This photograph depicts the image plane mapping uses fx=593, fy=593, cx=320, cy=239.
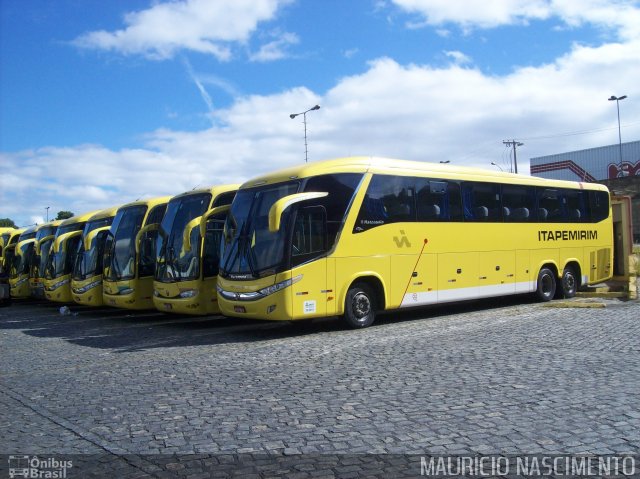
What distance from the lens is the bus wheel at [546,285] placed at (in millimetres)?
17825

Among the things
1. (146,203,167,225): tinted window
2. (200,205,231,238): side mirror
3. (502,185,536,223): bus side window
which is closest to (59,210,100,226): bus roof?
(146,203,167,225): tinted window

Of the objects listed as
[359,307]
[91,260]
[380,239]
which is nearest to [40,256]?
[91,260]

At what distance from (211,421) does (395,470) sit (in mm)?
2255

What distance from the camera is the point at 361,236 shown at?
1299 centimetres

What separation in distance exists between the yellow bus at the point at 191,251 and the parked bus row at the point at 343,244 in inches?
1.4

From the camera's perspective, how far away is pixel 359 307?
13117 millimetres

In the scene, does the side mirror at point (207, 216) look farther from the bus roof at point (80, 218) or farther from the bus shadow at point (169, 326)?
the bus roof at point (80, 218)

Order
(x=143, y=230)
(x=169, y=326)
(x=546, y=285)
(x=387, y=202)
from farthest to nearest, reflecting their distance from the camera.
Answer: (x=546, y=285), (x=143, y=230), (x=169, y=326), (x=387, y=202)

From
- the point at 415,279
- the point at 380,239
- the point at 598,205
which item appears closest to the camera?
the point at 380,239

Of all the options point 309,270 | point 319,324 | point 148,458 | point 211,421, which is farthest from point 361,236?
point 148,458

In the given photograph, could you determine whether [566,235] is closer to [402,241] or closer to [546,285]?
[546,285]

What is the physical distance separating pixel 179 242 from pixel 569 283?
1215cm

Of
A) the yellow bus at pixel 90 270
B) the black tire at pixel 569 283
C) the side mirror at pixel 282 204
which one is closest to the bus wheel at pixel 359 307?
the side mirror at pixel 282 204

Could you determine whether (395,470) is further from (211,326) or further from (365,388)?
(211,326)
